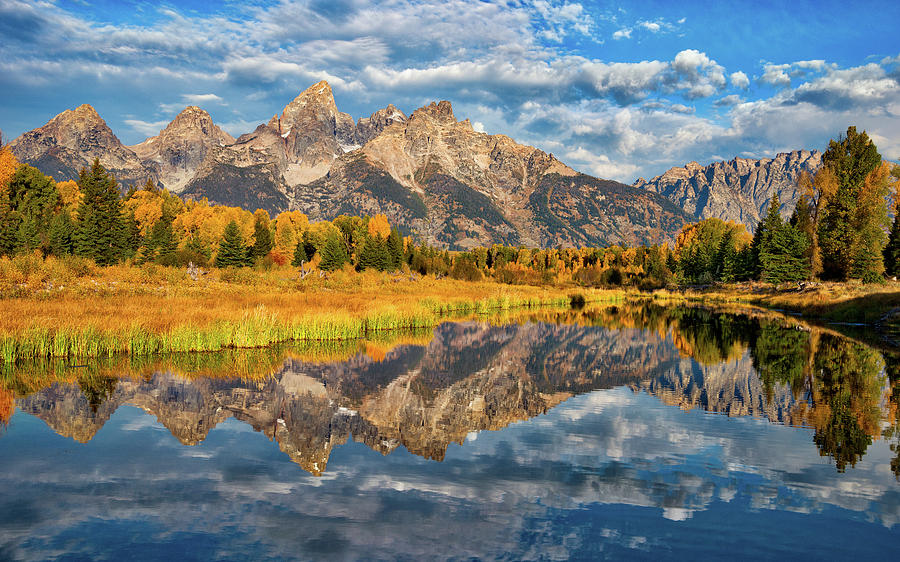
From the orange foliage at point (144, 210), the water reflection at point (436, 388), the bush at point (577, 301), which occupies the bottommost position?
the bush at point (577, 301)

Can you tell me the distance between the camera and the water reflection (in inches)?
685

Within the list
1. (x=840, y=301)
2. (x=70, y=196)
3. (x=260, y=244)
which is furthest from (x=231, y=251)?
(x=840, y=301)

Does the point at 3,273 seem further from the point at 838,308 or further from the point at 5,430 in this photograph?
the point at 838,308

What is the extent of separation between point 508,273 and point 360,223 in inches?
1903

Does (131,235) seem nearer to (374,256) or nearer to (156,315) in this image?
(374,256)

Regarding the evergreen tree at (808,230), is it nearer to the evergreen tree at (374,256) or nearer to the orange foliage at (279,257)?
the evergreen tree at (374,256)

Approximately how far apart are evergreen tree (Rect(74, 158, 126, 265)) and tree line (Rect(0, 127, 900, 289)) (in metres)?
0.19

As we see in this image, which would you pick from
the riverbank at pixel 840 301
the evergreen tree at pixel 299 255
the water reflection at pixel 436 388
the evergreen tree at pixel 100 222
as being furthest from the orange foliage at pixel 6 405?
the evergreen tree at pixel 299 255

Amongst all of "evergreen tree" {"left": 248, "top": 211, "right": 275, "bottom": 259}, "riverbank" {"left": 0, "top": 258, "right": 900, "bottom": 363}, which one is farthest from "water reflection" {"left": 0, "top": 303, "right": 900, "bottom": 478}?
"evergreen tree" {"left": 248, "top": 211, "right": 275, "bottom": 259}

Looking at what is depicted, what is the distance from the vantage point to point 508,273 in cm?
14700

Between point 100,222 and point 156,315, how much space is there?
74.2m

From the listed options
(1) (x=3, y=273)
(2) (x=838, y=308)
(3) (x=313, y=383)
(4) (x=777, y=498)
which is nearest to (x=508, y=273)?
(2) (x=838, y=308)

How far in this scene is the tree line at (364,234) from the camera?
2879 inches

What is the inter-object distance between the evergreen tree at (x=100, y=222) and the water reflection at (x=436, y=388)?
238 feet
